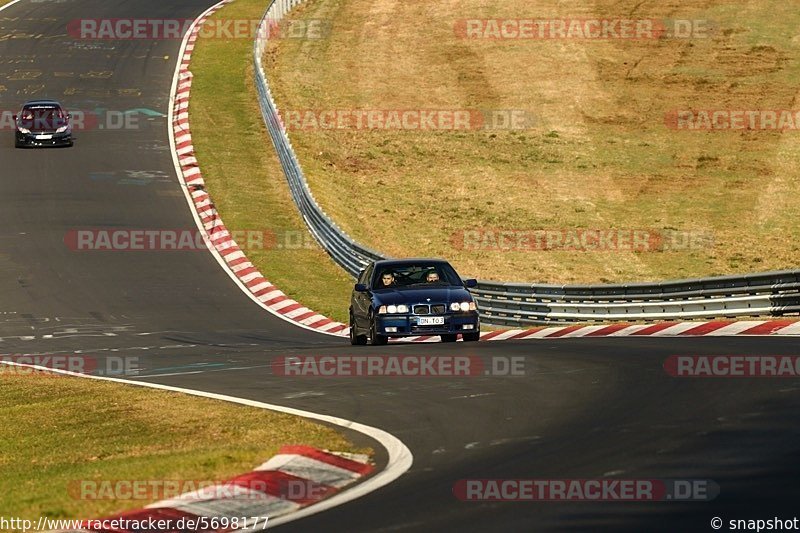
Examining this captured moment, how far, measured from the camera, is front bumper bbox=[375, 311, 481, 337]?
21594mm

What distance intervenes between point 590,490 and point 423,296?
519 inches

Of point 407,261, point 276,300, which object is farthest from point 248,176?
point 407,261

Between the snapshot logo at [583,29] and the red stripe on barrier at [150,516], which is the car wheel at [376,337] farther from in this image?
the snapshot logo at [583,29]

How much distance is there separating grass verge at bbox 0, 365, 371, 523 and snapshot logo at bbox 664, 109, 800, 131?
33660 mm

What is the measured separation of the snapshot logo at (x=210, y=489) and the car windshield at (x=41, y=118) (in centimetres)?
3655

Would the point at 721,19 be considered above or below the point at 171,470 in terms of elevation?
above

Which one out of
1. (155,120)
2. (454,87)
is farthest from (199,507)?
(454,87)

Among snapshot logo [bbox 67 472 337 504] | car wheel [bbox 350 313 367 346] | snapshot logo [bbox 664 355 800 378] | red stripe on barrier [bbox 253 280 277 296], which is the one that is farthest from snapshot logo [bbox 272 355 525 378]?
red stripe on barrier [bbox 253 280 277 296]

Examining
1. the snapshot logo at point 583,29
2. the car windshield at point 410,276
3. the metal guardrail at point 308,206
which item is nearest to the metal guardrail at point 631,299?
the metal guardrail at point 308,206

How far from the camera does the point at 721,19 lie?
2249 inches

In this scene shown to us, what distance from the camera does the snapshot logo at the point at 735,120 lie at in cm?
4694

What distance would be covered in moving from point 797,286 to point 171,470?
45.8ft

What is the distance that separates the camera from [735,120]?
4741 centimetres

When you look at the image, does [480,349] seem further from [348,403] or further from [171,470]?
[171,470]
